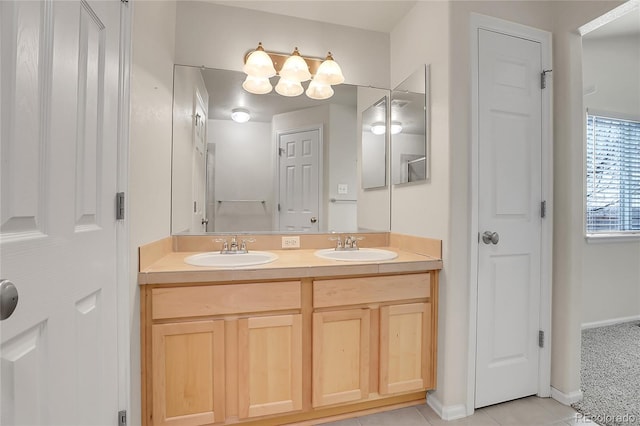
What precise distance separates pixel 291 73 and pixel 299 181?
73 centimetres

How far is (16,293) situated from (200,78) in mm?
1708

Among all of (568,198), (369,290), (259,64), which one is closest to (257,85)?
(259,64)

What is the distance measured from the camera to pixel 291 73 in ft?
6.47

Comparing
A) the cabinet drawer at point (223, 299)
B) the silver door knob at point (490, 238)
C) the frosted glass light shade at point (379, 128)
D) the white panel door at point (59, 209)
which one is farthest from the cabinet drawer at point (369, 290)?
the frosted glass light shade at point (379, 128)

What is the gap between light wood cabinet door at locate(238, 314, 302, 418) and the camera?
141 cm

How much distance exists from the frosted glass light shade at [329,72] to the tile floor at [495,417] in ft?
7.01

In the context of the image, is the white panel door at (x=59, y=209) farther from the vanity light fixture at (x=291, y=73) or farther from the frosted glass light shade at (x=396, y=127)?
the frosted glass light shade at (x=396, y=127)

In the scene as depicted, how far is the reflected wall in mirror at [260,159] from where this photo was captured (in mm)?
1887

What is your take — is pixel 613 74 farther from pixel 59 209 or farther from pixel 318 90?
pixel 59 209

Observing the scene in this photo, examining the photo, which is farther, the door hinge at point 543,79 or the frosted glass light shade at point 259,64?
the frosted glass light shade at point 259,64

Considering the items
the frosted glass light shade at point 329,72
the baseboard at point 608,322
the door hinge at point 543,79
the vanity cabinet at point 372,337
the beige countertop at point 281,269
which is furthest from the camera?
the baseboard at point 608,322

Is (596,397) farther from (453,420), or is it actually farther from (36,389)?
(36,389)

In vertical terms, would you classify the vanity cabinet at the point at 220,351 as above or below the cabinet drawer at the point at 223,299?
below

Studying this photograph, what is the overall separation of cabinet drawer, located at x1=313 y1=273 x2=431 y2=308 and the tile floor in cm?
67
